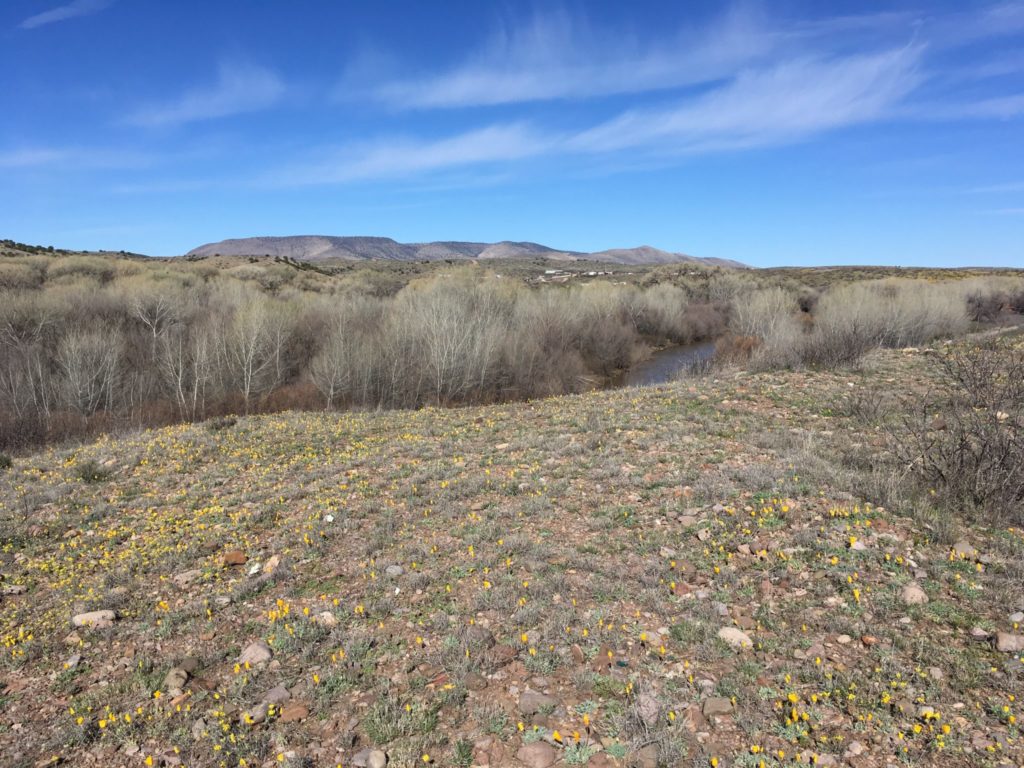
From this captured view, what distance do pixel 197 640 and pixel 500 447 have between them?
6.26 metres

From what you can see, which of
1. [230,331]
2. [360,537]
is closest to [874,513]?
[360,537]

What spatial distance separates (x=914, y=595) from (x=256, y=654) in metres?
5.90

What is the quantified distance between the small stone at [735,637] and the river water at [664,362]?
87.3ft

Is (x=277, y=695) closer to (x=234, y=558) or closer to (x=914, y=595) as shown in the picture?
(x=234, y=558)

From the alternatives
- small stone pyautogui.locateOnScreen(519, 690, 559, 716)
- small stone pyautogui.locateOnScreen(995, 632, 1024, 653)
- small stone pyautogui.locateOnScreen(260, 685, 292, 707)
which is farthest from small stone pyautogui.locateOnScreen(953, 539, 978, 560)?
small stone pyautogui.locateOnScreen(260, 685, 292, 707)

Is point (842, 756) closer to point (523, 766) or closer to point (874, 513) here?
point (523, 766)

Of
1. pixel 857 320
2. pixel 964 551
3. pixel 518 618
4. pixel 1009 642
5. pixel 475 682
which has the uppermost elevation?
pixel 857 320

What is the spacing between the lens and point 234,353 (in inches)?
1073

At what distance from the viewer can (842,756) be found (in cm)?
336

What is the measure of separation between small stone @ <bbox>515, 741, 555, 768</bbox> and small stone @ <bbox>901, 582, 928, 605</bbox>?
3.46 meters

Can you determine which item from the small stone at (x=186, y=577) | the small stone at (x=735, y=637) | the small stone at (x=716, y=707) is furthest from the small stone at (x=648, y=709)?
the small stone at (x=186, y=577)

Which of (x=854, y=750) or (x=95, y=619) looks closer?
(x=854, y=750)

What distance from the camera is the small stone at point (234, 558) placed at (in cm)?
653

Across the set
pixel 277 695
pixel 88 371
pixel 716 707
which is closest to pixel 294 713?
pixel 277 695
